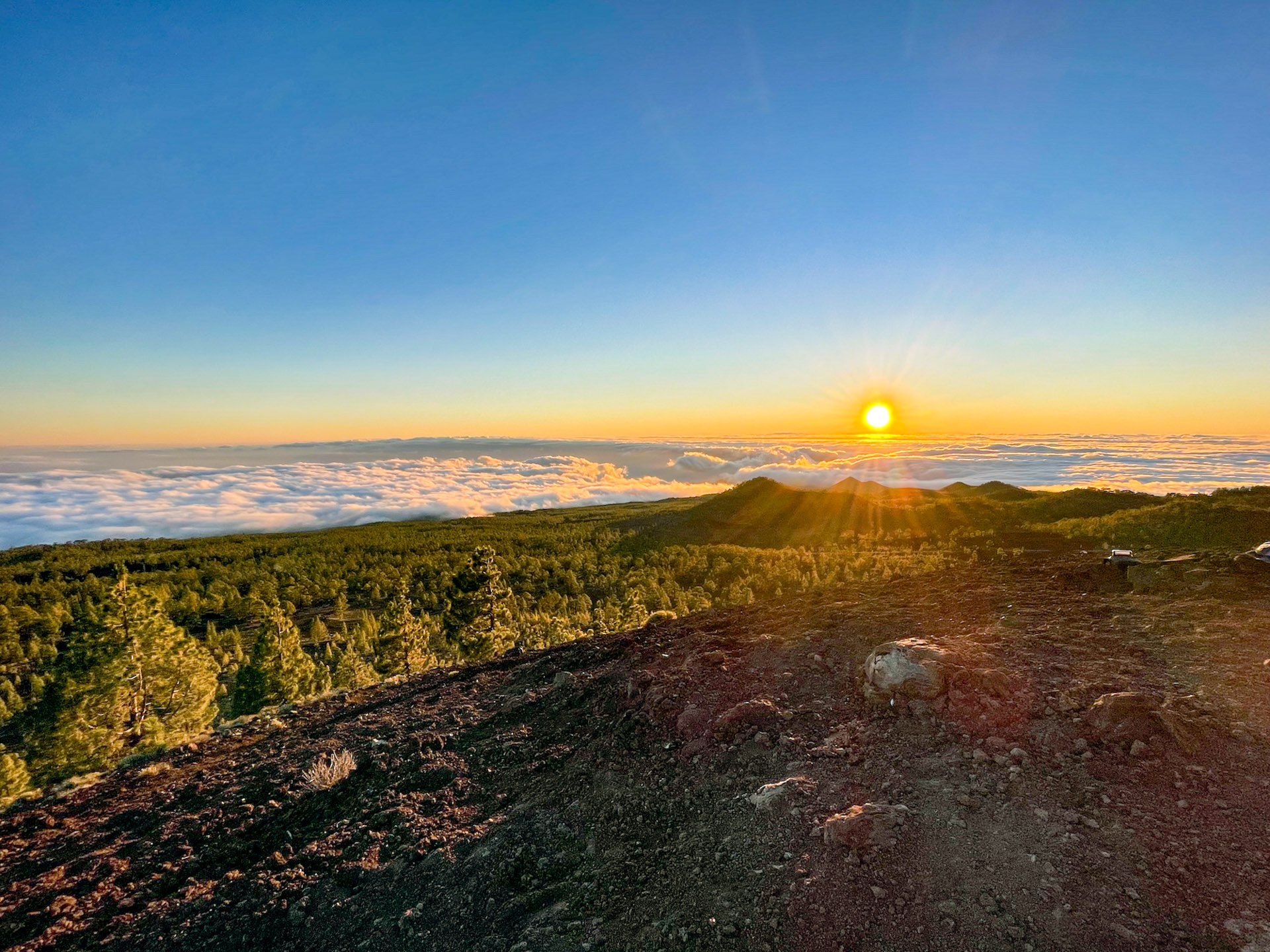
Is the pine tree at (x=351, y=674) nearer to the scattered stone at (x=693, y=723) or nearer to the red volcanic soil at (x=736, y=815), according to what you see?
the red volcanic soil at (x=736, y=815)

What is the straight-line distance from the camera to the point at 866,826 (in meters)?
5.06

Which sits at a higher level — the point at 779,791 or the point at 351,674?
the point at 779,791

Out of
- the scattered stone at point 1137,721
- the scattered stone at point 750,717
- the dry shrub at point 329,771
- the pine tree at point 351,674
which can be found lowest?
the pine tree at point 351,674

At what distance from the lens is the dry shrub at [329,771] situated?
8227mm

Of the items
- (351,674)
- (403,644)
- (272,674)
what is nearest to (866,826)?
(403,644)

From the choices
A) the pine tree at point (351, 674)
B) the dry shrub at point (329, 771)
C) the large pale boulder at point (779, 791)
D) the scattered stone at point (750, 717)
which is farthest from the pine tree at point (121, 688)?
the large pale boulder at point (779, 791)

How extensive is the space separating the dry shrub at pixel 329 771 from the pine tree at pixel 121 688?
2332 centimetres

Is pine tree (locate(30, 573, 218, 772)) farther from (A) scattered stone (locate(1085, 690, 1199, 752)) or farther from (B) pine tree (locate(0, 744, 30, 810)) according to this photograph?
(A) scattered stone (locate(1085, 690, 1199, 752))

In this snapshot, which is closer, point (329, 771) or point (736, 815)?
point (736, 815)

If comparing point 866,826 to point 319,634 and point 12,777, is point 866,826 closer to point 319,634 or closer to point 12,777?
point 12,777

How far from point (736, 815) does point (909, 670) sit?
317cm

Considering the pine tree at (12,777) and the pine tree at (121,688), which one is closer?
the pine tree at (121,688)

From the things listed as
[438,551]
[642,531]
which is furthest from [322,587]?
[642,531]

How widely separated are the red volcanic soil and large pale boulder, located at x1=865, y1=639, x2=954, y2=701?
1.05 ft
